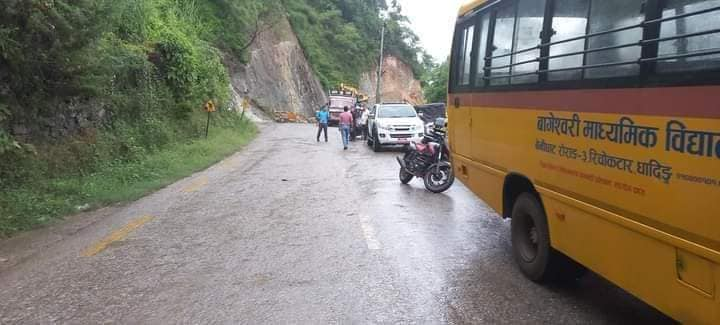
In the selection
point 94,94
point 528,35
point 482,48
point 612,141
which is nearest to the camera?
point 612,141

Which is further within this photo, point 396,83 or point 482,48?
point 396,83

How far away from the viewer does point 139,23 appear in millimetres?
19609

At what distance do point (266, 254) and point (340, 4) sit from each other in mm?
68792

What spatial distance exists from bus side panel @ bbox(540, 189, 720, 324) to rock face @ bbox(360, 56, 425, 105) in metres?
69.7

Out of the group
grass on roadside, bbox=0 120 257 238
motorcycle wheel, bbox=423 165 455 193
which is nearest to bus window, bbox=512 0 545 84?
motorcycle wheel, bbox=423 165 455 193

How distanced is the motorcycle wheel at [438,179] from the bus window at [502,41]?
16.7ft

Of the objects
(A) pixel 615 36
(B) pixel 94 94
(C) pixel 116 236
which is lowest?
(C) pixel 116 236

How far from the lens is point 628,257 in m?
4.10

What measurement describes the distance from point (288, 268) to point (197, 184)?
724 cm

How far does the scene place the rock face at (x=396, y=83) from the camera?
75.9 meters

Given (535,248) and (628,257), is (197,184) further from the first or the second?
(628,257)

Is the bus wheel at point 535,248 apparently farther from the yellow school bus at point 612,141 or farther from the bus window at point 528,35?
the bus window at point 528,35

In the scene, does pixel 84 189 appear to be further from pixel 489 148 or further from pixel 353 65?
pixel 353 65

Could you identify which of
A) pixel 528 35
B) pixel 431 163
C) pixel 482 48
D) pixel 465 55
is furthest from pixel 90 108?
pixel 528 35
